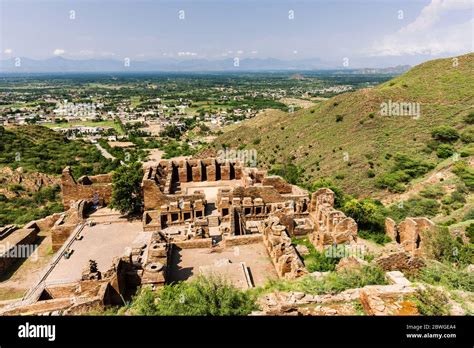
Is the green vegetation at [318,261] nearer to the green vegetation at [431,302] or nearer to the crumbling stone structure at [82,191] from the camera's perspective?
the green vegetation at [431,302]

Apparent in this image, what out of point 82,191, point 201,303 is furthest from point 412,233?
point 82,191

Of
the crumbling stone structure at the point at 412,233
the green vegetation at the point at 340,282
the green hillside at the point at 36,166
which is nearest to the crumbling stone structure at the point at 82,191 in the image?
the green hillside at the point at 36,166

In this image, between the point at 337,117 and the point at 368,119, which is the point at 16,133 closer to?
the point at 337,117

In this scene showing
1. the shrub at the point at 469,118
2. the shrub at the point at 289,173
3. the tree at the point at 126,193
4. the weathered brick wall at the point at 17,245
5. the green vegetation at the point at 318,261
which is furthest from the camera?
the shrub at the point at 469,118

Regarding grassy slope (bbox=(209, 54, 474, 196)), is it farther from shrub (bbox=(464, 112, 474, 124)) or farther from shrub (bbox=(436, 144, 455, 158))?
shrub (bbox=(436, 144, 455, 158))

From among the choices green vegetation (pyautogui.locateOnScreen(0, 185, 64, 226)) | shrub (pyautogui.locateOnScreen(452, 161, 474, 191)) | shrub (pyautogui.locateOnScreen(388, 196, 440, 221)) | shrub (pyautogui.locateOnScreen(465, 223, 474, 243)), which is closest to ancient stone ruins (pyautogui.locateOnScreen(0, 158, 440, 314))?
shrub (pyautogui.locateOnScreen(465, 223, 474, 243))
